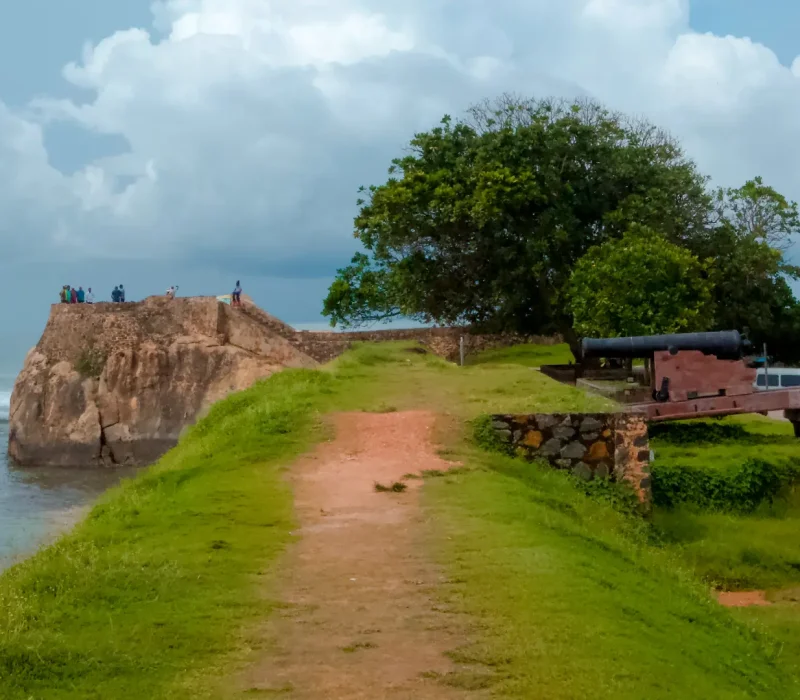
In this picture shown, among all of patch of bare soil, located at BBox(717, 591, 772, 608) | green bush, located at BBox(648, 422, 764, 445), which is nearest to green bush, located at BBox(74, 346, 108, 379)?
green bush, located at BBox(648, 422, 764, 445)

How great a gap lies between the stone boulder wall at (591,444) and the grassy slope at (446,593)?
50 centimetres

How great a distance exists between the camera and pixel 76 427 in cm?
3603

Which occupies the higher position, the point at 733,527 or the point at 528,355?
the point at 528,355

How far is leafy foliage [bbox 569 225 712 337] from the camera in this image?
68.4 ft

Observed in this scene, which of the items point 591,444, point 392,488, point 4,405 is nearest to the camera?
point 392,488

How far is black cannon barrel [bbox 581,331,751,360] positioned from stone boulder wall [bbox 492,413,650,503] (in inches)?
197

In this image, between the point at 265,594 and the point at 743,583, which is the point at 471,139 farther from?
the point at 265,594

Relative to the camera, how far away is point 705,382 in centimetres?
1448

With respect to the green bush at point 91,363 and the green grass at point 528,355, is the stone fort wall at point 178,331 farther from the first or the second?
the green grass at point 528,355

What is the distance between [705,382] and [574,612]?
10.3 metres

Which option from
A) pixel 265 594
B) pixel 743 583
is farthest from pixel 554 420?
pixel 265 594

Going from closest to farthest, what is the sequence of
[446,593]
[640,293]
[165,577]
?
[446,593], [165,577], [640,293]

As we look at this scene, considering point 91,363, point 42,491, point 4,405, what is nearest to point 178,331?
point 91,363

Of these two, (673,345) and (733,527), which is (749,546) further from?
(673,345)
